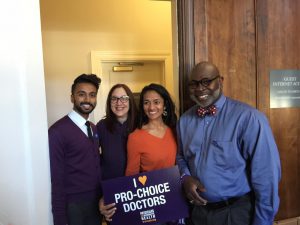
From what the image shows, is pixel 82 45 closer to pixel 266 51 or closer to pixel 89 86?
pixel 89 86

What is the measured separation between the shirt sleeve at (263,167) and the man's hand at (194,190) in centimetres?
26

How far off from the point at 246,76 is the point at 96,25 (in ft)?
6.00

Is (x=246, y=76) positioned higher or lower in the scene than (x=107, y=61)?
lower

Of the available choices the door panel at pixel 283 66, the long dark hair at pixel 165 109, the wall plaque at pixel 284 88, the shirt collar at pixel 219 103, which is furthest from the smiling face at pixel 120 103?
the wall plaque at pixel 284 88

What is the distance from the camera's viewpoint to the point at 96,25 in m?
2.99

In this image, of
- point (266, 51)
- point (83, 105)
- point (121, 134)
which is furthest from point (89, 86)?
point (266, 51)

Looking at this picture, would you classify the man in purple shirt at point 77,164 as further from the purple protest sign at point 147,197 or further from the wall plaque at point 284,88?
the wall plaque at point 284,88

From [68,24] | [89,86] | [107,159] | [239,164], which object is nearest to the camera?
[239,164]

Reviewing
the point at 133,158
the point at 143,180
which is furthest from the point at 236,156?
the point at 133,158

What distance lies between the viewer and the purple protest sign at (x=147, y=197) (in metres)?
1.46

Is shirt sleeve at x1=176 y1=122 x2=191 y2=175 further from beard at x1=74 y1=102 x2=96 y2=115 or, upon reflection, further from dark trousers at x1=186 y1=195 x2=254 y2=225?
beard at x1=74 y1=102 x2=96 y2=115

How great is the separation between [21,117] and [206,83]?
3.01ft

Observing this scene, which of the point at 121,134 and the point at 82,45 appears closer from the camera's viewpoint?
the point at 121,134

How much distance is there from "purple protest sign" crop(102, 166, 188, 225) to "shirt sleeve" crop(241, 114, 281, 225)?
0.41 m
